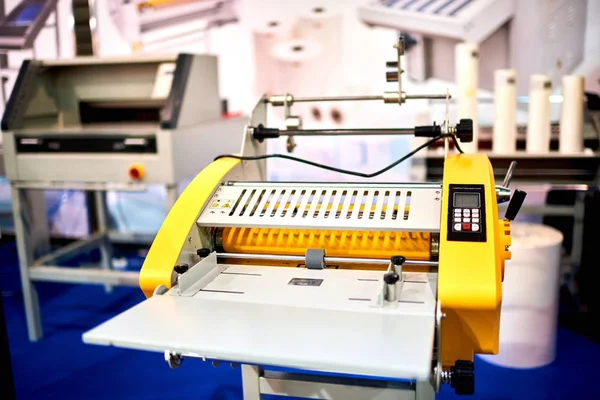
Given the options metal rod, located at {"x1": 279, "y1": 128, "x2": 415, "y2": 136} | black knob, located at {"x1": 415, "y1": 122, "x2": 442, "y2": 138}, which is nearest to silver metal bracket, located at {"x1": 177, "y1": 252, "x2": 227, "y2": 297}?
metal rod, located at {"x1": 279, "y1": 128, "x2": 415, "y2": 136}

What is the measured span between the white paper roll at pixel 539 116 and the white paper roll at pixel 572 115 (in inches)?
2.5

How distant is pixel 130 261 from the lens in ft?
12.7

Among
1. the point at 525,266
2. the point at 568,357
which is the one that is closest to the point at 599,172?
the point at 525,266

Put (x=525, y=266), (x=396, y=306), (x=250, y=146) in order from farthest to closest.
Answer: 1. (x=525, y=266)
2. (x=250, y=146)
3. (x=396, y=306)

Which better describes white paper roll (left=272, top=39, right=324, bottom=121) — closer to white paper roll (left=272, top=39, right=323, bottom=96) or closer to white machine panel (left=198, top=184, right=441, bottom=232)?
white paper roll (left=272, top=39, right=323, bottom=96)

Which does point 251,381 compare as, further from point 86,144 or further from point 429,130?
point 86,144

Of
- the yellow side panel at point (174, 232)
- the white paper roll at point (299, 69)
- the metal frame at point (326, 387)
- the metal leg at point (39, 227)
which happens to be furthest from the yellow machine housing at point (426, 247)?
the metal leg at point (39, 227)

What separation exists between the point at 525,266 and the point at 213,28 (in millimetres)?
2351

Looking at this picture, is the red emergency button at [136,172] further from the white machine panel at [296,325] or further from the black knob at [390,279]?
the black knob at [390,279]

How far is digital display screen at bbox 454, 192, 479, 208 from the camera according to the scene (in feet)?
3.86

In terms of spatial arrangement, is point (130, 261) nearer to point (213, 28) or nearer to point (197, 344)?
point (213, 28)

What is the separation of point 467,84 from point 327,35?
1.10m

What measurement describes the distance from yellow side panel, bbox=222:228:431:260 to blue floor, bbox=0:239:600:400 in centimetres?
112

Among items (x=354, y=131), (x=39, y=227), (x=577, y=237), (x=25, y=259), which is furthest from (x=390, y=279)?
(x=39, y=227)
